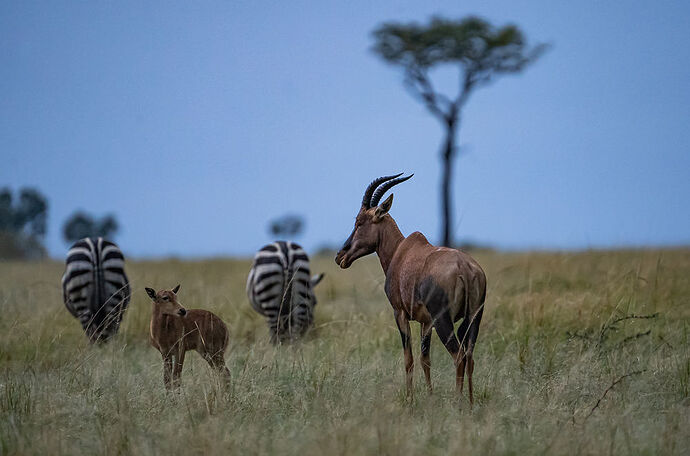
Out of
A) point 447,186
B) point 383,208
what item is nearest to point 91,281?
point 383,208

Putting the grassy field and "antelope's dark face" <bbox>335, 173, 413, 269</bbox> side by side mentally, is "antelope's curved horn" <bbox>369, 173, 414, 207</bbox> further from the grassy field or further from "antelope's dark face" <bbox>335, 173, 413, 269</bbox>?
the grassy field

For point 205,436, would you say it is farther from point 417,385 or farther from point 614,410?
point 614,410

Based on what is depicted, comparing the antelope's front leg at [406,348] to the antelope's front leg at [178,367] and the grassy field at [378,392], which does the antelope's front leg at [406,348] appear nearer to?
the grassy field at [378,392]

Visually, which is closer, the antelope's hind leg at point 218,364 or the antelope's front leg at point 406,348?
the antelope's front leg at point 406,348

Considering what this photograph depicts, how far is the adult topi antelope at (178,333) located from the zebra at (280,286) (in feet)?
11.2

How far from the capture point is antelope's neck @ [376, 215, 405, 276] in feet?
20.9

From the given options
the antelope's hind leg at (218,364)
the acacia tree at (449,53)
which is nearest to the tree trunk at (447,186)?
the acacia tree at (449,53)

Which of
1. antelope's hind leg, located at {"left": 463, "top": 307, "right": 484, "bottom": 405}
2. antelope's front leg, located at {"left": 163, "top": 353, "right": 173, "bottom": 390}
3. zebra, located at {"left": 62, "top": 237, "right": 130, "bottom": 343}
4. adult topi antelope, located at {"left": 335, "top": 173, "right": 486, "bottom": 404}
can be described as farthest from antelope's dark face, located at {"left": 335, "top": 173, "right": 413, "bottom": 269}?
zebra, located at {"left": 62, "top": 237, "right": 130, "bottom": 343}

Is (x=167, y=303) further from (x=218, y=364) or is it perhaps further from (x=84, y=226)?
(x=84, y=226)

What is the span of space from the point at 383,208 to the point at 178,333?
212 centimetres

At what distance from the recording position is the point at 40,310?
36.9 feet

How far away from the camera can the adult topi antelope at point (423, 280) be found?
5.55 m

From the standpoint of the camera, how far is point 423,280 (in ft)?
18.7

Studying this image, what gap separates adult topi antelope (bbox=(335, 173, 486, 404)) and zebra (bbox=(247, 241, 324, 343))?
397 centimetres
